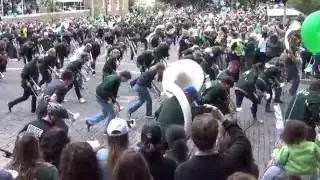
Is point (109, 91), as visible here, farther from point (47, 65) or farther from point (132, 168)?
point (132, 168)

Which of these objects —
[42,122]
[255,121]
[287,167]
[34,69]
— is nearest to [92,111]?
[34,69]

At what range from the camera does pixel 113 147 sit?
18.0 ft

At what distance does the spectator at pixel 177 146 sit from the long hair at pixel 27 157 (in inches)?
48.6

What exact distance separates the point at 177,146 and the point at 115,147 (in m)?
0.93

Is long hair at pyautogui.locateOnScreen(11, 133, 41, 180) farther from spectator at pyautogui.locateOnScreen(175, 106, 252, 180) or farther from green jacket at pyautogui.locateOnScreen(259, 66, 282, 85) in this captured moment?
green jacket at pyautogui.locateOnScreen(259, 66, 282, 85)

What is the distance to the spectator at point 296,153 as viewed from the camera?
6.04 metres

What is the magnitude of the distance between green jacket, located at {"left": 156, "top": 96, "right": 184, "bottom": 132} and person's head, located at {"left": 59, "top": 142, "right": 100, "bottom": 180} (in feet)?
10.7

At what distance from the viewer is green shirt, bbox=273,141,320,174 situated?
6.11 meters

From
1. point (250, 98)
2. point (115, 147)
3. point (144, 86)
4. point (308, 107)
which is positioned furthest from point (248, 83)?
point (115, 147)

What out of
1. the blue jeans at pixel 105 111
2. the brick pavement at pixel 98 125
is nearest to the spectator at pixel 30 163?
the brick pavement at pixel 98 125

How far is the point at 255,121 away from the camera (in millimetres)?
14188

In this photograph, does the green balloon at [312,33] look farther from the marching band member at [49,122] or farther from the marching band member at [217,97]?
the marching band member at [49,122]

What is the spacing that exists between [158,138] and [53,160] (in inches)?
36.6

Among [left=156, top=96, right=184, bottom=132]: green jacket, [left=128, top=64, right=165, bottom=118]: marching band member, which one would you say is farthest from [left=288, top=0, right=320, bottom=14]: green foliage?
[left=156, top=96, right=184, bottom=132]: green jacket
